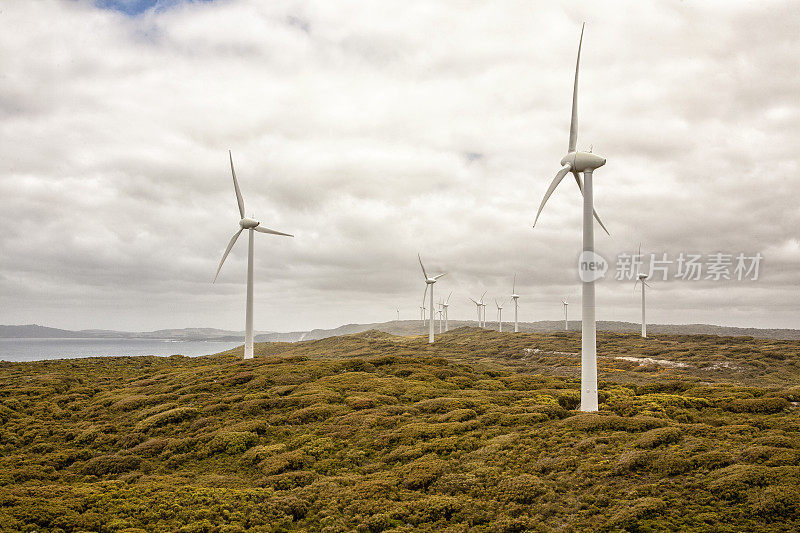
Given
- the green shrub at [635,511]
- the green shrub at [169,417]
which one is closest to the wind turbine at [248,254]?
the green shrub at [169,417]

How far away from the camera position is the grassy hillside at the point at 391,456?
1783 cm

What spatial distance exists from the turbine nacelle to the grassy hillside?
16.8 metres

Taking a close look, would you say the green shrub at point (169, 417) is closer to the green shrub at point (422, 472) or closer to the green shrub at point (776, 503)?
the green shrub at point (422, 472)

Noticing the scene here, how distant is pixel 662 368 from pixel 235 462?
71.6 metres

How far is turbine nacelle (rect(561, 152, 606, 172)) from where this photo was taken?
108ft

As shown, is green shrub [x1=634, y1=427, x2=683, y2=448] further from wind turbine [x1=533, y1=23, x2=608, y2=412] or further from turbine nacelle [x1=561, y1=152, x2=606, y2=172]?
turbine nacelle [x1=561, y1=152, x2=606, y2=172]

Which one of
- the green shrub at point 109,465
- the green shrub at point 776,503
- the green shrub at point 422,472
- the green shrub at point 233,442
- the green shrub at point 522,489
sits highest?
the green shrub at point 776,503

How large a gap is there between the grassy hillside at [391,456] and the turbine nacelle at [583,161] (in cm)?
1678

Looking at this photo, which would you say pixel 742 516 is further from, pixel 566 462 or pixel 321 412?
pixel 321 412

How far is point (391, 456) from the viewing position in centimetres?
2514

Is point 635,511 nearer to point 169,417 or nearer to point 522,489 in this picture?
point 522,489

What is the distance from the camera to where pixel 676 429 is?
25.7 meters

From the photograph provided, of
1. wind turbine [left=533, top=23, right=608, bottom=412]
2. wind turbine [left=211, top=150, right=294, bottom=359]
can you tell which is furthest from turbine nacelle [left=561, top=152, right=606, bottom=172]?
wind turbine [left=211, top=150, right=294, bottom=359]

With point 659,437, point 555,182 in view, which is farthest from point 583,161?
point 659,437
